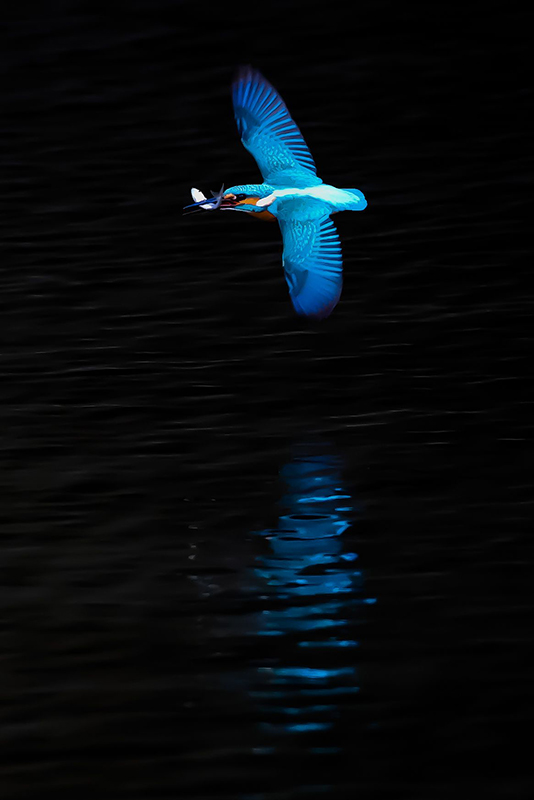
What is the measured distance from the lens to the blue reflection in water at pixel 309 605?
8.13 metres

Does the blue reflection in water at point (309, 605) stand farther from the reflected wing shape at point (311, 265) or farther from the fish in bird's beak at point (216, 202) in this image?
the fish in bird's beak at point (216, 202)

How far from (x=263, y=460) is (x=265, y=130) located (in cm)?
201

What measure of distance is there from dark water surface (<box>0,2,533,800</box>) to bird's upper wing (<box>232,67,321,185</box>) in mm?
1541

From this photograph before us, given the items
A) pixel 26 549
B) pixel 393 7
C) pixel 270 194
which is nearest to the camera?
pixel 26 549

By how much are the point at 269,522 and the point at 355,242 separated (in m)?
5.70

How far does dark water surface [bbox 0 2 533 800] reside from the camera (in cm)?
791

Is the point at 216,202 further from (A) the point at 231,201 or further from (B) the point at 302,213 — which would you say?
(B) the point at 302,213

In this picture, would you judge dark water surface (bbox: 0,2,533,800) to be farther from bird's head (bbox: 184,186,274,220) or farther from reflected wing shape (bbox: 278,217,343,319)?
bird's head (bbox: 184,186,274,220)

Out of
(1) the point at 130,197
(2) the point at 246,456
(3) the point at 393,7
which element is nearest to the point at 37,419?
(2) the point at 246,456

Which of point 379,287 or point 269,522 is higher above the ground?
point 379,287

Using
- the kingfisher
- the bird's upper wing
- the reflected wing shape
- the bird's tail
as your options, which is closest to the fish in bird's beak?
the kingfisher

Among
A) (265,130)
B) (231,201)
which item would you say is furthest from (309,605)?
(265,130)

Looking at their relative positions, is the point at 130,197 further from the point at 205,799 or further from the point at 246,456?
the point at 205,799

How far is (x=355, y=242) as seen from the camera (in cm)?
1546
